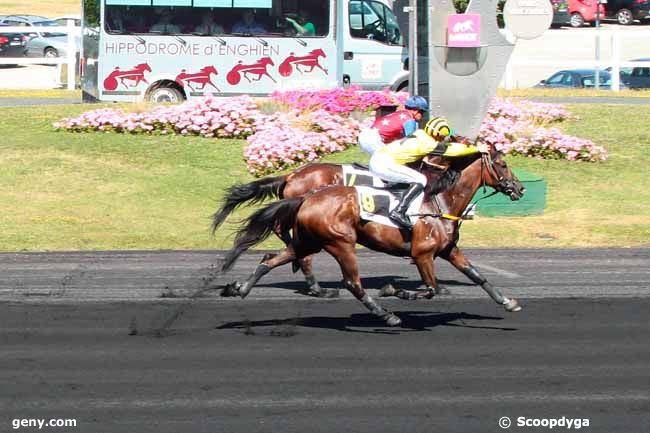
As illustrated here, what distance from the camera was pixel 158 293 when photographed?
1202 cm

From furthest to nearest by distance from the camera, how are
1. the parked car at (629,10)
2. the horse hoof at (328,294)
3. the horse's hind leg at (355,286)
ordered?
the parked car at (629,10) < the horse hoof at (328,294) < the horse's hind leg at (355,286)

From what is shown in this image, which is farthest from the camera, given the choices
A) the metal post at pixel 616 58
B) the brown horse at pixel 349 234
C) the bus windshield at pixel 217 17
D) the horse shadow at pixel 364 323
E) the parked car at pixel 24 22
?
the parked car at pixel 24 22

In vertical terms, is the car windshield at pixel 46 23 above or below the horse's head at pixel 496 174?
above

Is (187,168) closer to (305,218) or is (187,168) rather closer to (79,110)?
(79,110)

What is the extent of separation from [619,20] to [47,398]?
51.4 m

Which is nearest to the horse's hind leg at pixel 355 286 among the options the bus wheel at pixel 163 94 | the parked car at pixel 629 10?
the bus wheel at pixel 163 94

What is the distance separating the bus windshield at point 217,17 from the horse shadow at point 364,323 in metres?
16.4

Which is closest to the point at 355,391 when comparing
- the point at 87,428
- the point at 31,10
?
the point at 87,428

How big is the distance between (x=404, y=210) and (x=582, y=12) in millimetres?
48618

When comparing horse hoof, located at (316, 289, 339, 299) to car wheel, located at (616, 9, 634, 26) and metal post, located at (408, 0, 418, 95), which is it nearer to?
metal post, located at (408, 0, 418, 95)
